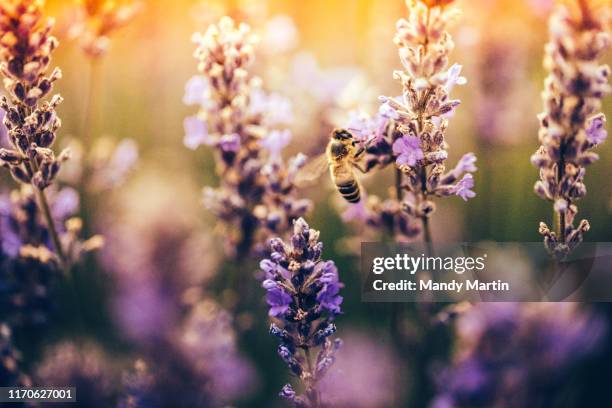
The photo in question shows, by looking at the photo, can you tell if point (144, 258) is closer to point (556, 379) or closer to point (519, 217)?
point (556, 379)

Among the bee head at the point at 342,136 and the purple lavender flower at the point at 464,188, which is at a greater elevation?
the bee head at the point at 342,136

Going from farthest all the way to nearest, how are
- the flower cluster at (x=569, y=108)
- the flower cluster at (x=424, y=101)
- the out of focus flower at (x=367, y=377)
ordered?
the out of focus flower at (x=367, y=377)
the flower cluster at (x=424, y=101)
the flower cluster at (x=569, y=108)

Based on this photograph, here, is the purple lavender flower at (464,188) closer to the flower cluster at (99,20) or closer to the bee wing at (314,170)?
the bee wing at (314,170)

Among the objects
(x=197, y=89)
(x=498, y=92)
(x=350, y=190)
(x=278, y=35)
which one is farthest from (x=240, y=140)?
(x=498, y=92)

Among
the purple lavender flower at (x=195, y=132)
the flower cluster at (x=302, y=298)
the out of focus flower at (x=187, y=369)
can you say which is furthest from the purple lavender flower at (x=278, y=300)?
the purple lavender flower at (x=195, y=132)

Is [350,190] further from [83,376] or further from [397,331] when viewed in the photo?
[83,376]

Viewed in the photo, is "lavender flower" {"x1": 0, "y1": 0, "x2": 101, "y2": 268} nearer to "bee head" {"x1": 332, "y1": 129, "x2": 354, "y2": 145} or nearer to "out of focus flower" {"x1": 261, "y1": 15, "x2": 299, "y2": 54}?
"bee head" {"x1": 332, "y1": 129, "x2": 354, "y2": 145}

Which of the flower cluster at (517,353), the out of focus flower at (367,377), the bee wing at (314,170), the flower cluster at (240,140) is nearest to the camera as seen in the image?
the flower cluster at (517,353)
